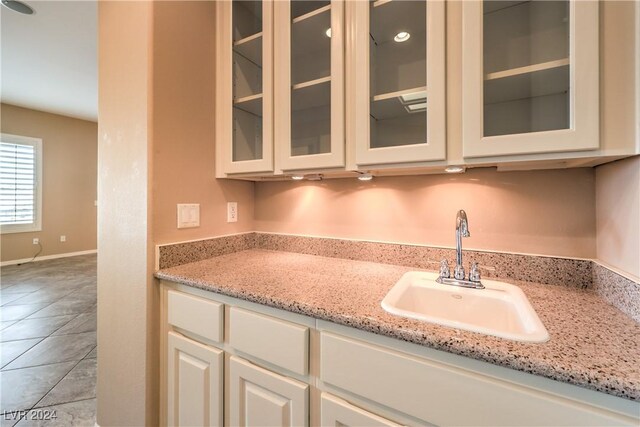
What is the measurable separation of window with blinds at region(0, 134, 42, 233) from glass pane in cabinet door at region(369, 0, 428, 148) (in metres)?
6.15

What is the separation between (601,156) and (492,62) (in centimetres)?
43

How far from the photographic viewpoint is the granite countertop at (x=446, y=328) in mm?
543

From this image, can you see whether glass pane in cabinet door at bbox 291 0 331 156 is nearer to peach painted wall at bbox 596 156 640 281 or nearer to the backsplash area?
the backsplash area

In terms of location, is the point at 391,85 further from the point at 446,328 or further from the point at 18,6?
the point at 18,6

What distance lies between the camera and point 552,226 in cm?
107

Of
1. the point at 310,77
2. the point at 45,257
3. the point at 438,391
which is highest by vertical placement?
the point at 310,77

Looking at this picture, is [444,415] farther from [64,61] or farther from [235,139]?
[64,61]

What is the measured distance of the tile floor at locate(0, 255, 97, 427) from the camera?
1.58m

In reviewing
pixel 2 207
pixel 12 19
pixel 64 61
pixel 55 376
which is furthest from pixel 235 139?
pixel 2 207

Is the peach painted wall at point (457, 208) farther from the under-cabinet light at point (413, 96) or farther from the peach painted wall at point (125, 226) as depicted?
the peach painted wall at point (125, 226)

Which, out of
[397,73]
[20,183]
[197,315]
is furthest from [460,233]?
[20,183]

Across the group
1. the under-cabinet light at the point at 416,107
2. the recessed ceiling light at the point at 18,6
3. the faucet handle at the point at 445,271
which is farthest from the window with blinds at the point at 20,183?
the faucet handle at the point at 445,271

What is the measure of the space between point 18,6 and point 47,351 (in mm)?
2771

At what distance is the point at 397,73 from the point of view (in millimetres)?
1058
